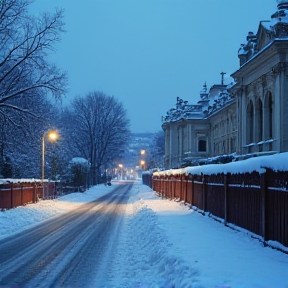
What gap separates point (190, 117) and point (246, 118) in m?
38.1

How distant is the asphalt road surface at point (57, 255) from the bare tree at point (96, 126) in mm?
55581

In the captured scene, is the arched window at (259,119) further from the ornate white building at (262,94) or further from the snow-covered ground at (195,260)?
the snow-covered ground at (195,260)

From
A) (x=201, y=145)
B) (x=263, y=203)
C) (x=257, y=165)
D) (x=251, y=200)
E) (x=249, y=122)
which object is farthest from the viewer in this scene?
(x=201, y=145)

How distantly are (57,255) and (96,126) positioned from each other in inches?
2470

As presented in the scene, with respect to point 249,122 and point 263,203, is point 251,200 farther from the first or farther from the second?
point 249,122

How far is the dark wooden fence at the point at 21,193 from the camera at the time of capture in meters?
23.4

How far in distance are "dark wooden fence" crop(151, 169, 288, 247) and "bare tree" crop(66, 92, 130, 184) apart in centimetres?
5695

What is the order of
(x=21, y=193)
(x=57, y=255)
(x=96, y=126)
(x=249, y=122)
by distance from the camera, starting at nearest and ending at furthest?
(x=57, y=255) → (x=21, y=193) → (x=249, y=122) → (x=96, y=126)

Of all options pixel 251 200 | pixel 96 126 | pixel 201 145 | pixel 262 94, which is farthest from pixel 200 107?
pixel 251 200

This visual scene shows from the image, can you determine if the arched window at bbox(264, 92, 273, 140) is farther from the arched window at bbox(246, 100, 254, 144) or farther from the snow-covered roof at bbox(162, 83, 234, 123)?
the snow-covered roof at bbox(162, 83, 234, 123)

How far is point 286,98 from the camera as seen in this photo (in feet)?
102

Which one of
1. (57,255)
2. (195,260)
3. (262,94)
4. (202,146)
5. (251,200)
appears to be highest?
(262,94)

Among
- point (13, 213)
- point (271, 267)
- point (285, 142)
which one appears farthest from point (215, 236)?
point (285, 142)

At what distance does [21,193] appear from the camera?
2698cm
